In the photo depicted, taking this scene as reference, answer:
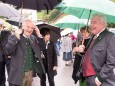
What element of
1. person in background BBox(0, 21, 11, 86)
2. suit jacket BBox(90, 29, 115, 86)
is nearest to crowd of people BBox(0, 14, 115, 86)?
suit jacket BBox(90, 29, 115, 86)

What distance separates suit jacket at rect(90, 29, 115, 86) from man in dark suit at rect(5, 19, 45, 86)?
113 centimetres

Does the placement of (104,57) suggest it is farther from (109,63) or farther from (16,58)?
(16,58)

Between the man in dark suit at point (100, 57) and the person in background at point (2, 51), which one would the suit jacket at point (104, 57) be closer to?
the man in dark suit at point (100, 57)

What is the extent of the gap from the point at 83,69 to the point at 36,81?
525 cm

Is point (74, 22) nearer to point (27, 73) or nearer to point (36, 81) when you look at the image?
point (36, 81)

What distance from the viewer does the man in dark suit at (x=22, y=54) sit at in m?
6.23

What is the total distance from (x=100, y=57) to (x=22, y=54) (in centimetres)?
135

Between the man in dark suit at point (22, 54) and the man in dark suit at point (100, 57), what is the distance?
39.0 inches

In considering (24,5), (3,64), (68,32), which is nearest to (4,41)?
(3,64)

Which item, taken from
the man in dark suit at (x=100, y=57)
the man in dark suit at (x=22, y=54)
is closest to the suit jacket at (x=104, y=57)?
the man in dark suit at (x=100, y=57)

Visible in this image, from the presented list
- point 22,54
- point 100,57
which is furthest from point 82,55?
point 22,54

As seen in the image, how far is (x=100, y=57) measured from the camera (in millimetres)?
5770

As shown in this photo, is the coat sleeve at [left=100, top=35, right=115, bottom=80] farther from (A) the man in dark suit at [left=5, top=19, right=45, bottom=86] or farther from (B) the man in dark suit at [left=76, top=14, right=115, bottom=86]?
(A) the man in dark suit at [left=5, top=19, right=45, bottom=86]

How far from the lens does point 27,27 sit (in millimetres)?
6250
